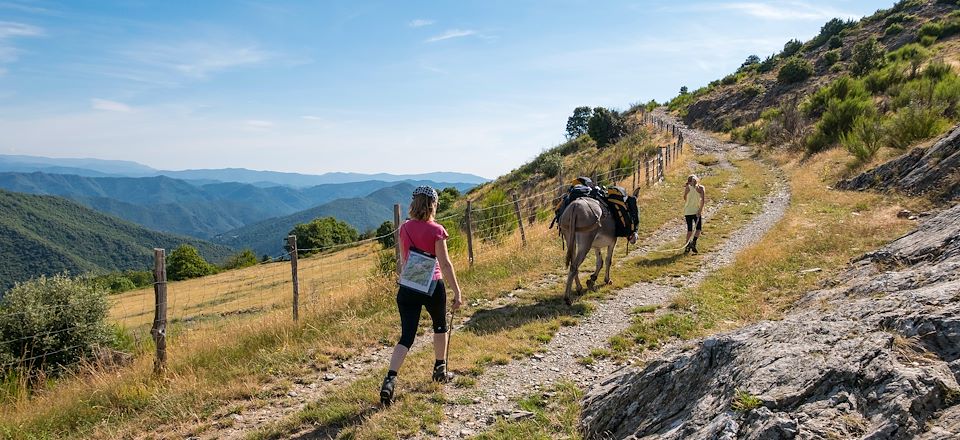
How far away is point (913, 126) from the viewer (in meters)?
16.3

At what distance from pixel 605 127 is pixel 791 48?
3274 cm

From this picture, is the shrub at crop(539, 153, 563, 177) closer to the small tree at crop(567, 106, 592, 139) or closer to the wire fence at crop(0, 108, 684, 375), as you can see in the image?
the wire fence at crop(0, 108, 684, 375)

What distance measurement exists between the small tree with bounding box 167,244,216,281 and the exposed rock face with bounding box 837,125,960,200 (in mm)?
A: 61218

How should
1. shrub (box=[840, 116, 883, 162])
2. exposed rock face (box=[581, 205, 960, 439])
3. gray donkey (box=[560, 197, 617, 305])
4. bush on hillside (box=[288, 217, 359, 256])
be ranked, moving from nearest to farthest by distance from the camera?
exposed rock face (box=[581, 205, 960, 439])
gray donkey (box=[560, 197, 617, 305])
shrub (box=[840, 116, 883, 162])
bush on hillside (box=[288, 217, 359, 256])

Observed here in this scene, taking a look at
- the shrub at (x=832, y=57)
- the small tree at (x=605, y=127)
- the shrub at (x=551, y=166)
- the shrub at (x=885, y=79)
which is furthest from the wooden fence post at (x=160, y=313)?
the shrub at (x=832, y=57)

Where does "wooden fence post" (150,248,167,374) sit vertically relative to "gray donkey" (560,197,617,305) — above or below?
below

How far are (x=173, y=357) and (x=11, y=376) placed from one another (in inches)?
104

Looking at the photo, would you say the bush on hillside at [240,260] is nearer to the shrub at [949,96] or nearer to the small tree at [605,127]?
the small tree at [605,127]

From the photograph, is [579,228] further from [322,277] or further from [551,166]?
[551,166]

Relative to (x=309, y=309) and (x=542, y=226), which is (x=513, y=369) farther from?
(x=542, y=226)

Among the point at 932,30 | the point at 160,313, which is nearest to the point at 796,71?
the point at 932,30

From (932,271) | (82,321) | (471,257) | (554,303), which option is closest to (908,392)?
(932,271)

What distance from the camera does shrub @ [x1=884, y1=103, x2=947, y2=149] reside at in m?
15.7

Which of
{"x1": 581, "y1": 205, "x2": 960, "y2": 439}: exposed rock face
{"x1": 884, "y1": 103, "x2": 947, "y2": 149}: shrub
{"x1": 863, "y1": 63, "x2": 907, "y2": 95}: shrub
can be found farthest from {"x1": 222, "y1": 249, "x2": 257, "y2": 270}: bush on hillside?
{"x1": 581, "y1": 205, "x2": 960, "y2": 439}: exposed rock face
